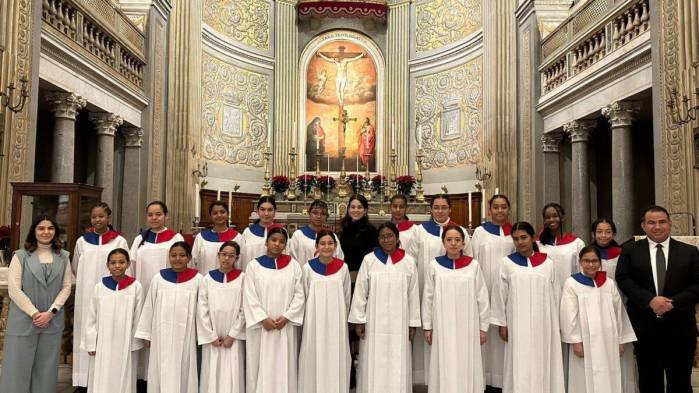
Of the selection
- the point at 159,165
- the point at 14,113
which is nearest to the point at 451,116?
the point at 159,165

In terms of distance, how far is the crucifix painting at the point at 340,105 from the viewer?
647 inches

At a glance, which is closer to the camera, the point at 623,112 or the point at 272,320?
the point at 272,320

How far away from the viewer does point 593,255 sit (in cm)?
440

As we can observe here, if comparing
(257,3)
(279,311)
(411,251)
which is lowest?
(279,311)

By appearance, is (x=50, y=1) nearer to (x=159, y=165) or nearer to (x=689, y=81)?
(x=159, y=165)

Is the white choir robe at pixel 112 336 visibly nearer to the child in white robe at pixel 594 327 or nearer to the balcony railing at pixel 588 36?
the child in white robe at pixel 594 327

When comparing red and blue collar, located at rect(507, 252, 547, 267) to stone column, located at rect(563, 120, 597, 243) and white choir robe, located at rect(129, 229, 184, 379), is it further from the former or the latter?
stone column, located at rect(563, 120, 597, 243)

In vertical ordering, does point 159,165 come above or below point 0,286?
above

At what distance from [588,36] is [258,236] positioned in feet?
23.7

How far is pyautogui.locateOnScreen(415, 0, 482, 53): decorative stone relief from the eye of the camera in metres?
15.0

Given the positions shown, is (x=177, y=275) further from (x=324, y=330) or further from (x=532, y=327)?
(x=532, y=327)

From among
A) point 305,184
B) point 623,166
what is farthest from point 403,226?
point 305,184

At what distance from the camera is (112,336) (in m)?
4.53

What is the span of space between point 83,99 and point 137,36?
2.73 meters
